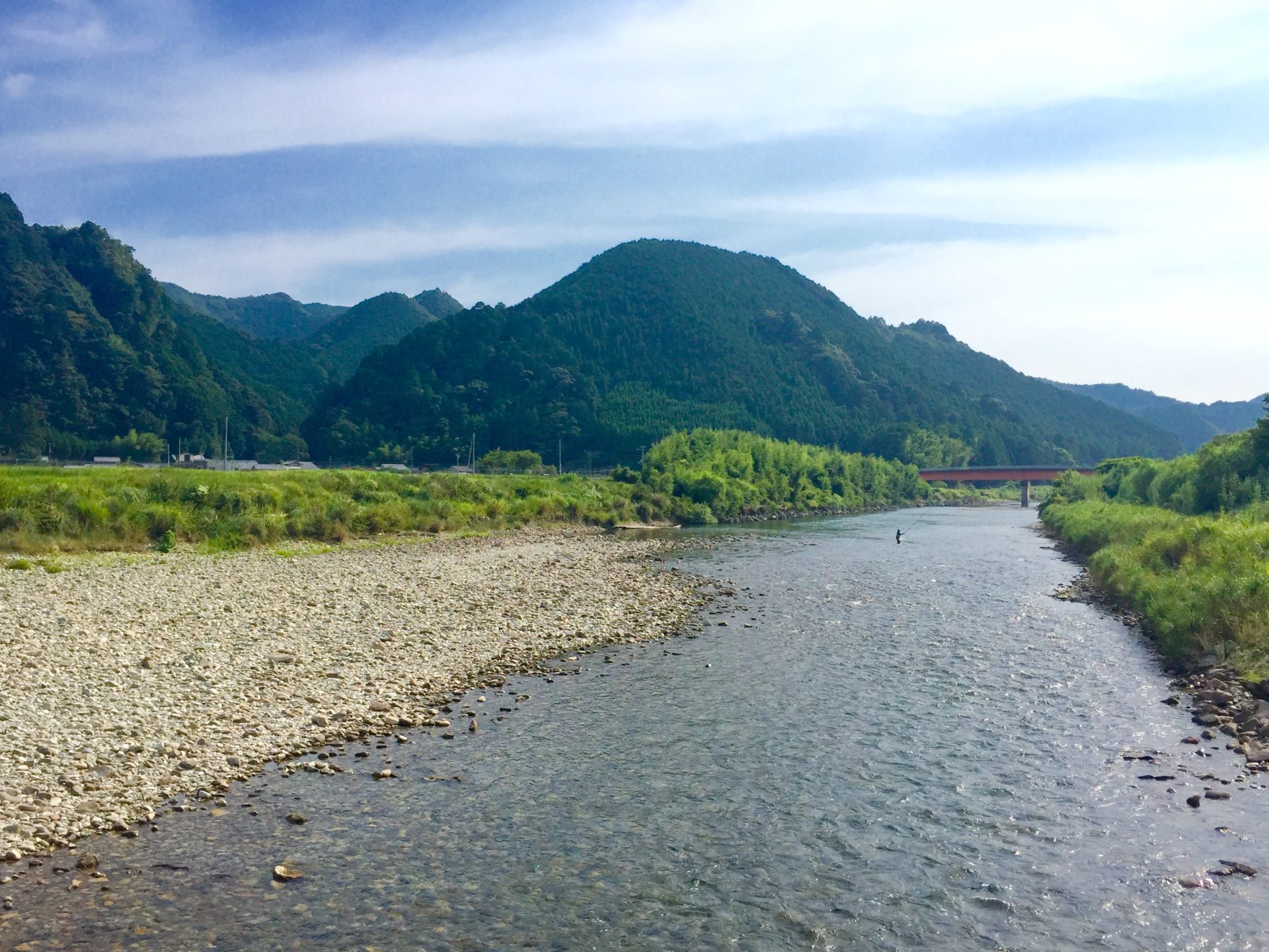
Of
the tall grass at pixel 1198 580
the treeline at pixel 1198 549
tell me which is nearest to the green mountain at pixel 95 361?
the treeline at pixel 1198 549

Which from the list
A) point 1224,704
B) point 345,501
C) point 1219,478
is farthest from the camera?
point 345,501

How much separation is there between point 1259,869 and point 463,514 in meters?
58.1

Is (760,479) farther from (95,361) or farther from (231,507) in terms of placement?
(95,361)

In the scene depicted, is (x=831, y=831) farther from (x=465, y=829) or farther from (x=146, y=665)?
(x=146, y=665)

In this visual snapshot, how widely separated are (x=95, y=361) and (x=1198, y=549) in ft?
413

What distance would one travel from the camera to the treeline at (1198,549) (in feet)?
77.6

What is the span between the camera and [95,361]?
4545 inches

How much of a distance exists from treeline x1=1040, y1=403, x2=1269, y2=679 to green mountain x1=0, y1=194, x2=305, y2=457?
107405mm

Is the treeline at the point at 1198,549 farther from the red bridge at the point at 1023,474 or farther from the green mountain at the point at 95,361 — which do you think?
the green mountain at the point at 95,361

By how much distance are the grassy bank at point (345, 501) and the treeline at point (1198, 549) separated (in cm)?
4022

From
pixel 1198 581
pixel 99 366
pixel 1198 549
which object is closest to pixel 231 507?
pixel 1198 581

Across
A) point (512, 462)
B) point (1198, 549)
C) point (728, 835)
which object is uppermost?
point (512, 462)

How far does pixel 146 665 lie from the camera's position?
19.2 meters

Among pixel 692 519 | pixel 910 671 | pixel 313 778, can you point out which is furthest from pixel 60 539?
pixel 692 519
